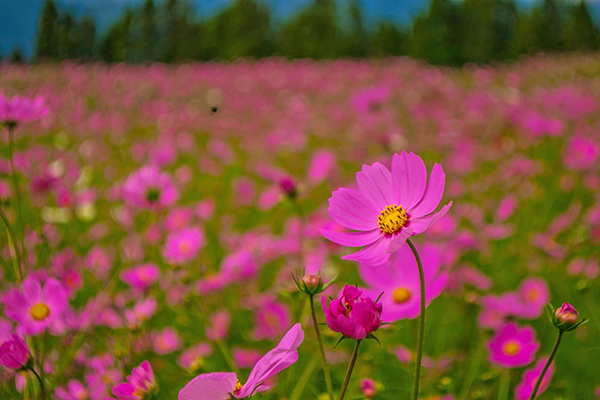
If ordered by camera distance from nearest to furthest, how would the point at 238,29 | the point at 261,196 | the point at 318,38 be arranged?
the point at 261,196 → the point at 238,29 → the point at 318,38

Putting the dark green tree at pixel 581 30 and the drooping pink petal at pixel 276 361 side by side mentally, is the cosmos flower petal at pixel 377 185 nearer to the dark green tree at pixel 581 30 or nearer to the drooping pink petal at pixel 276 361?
the drooping pink petal at pixel 276 361

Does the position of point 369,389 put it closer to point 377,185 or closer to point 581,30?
point 377,185

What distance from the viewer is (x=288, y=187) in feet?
2.78

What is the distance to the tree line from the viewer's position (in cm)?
154

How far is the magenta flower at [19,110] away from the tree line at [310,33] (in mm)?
618

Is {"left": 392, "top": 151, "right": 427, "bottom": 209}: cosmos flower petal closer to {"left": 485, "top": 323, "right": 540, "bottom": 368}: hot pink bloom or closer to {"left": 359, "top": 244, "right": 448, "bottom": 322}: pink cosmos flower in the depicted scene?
{"left": 359, "top": 244, "right": 448, "bottom": 322}: pink cosmos flower

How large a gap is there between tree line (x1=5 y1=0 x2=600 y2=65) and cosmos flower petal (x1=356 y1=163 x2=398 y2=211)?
3.73 ft

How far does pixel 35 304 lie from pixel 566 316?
65 centimetres

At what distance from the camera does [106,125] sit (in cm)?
304

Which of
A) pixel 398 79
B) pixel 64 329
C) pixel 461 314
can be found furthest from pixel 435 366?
pixel 398 79

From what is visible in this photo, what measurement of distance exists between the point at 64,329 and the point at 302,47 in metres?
10.7

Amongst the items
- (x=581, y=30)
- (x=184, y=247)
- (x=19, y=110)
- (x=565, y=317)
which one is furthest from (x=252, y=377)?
(x=581, y=30)

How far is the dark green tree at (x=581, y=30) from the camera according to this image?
6984 mm

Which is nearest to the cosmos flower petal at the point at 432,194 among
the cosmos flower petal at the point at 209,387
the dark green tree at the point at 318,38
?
the cosmos flower petal at the point at 209,387
